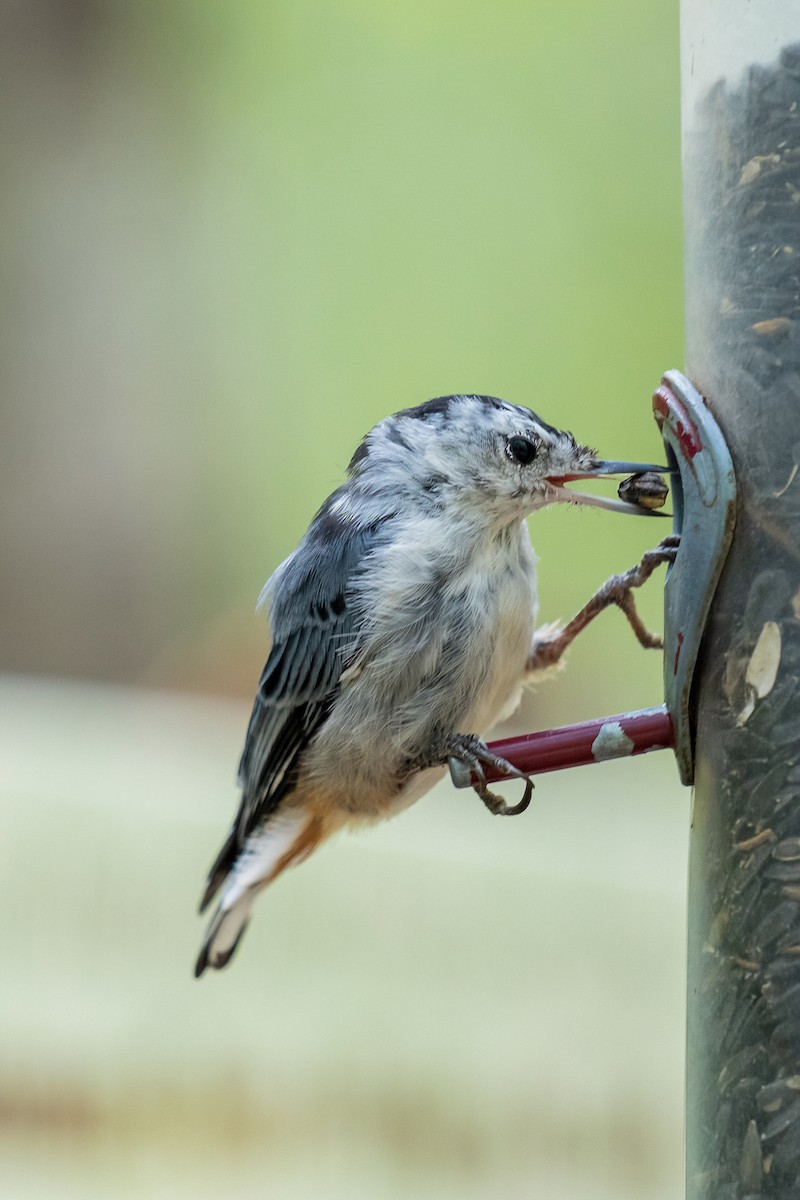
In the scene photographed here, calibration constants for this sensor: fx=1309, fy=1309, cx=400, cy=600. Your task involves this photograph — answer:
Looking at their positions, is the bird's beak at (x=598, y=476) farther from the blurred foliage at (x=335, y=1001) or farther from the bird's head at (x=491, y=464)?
the blurred foliage at (x=335, y=1001)

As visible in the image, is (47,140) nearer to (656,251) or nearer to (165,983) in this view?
(656,251)

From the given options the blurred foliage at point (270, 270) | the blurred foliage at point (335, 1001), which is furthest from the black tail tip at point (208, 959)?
the blurred foliage at point (270, 270)

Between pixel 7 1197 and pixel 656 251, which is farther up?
pixel 656 251

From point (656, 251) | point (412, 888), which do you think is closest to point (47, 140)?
point (656, 251)

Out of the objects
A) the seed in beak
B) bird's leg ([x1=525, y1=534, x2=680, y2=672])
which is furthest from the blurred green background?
the seed in beak

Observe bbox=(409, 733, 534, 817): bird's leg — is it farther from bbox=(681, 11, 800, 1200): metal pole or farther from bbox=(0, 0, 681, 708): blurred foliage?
bbox=(0, 0, 681, 708): blurred foliage

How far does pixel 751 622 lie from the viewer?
1.72 m

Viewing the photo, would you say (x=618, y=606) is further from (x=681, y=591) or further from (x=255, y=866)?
(x=255, y=866)

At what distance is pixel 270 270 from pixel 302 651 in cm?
349

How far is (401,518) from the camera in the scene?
2.20m

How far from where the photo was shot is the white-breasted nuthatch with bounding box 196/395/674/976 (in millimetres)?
2092

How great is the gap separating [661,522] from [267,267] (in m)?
2.05

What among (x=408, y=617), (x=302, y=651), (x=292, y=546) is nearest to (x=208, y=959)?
(x=302, y=651)

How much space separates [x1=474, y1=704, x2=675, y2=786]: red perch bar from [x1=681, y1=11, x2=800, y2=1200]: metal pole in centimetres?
6
